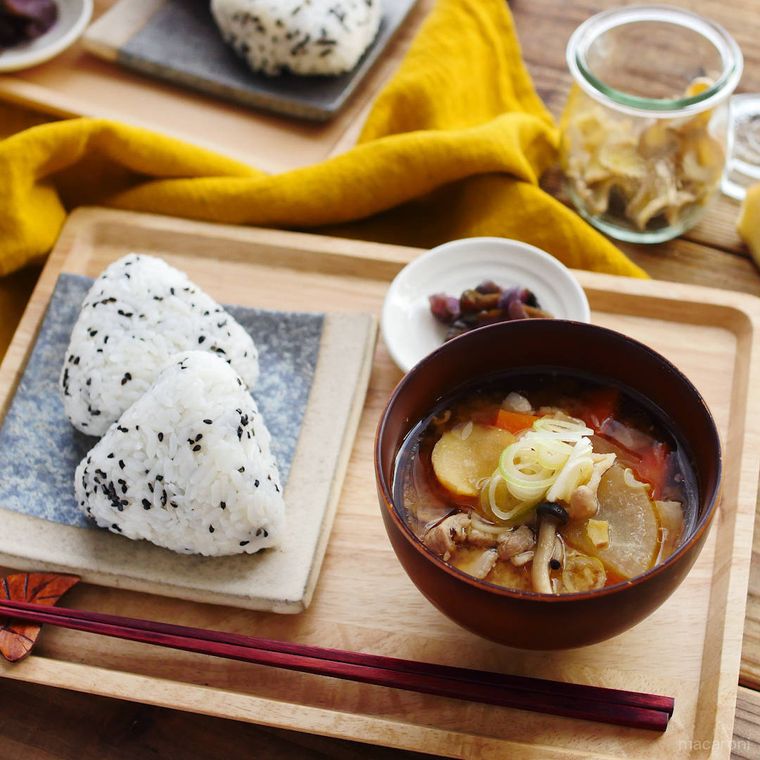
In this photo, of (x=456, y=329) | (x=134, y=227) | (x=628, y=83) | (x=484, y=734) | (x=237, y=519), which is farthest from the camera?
(x=628, y=83)

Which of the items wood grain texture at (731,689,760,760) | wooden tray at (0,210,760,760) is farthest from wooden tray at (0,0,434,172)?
wood grain texture at (731,689,760,760)

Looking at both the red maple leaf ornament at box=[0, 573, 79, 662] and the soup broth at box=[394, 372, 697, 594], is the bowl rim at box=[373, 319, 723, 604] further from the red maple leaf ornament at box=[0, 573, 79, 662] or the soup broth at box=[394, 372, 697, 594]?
the red maple leaf ornament at box=[0, 573, 79, 662]

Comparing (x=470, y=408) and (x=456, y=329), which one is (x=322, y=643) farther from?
(x=456, y=329)

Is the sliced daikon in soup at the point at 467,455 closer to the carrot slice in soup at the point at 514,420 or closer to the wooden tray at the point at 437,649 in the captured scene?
the carrot slice in soup at the point at 514,420

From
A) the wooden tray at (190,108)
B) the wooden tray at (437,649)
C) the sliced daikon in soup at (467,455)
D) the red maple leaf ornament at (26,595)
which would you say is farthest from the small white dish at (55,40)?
the sliced daikon in soup at (467,455)

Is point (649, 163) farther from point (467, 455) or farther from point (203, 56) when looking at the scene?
point (203, 56)

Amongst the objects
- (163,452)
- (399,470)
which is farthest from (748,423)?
(163,452)

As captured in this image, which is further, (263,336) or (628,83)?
(628,83)
